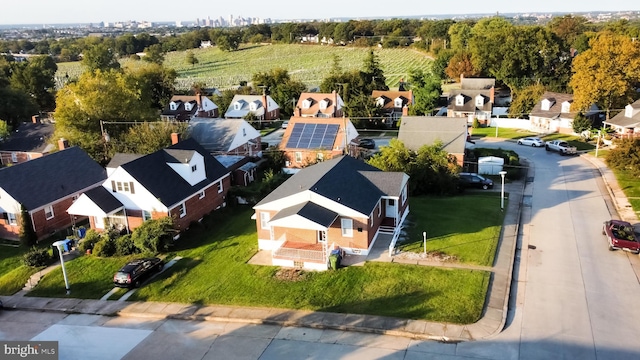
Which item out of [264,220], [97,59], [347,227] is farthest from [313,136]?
[97,59]

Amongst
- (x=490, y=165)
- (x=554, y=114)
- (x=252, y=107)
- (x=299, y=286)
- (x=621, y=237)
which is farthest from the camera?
(x=252, y=107)

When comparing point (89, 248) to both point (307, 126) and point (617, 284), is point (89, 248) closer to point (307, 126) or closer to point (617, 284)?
point (307, 126)

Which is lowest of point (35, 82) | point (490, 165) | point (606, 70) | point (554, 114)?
point (490, 165)

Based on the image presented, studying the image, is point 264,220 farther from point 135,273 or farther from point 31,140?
point 31,140

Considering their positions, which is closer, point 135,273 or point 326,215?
point 135,273

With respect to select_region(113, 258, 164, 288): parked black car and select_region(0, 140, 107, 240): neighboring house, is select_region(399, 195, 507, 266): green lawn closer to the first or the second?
select_region(113, 258, 164, 288): parked black car

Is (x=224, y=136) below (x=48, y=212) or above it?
above

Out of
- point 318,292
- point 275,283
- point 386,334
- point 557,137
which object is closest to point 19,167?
point 275,283
